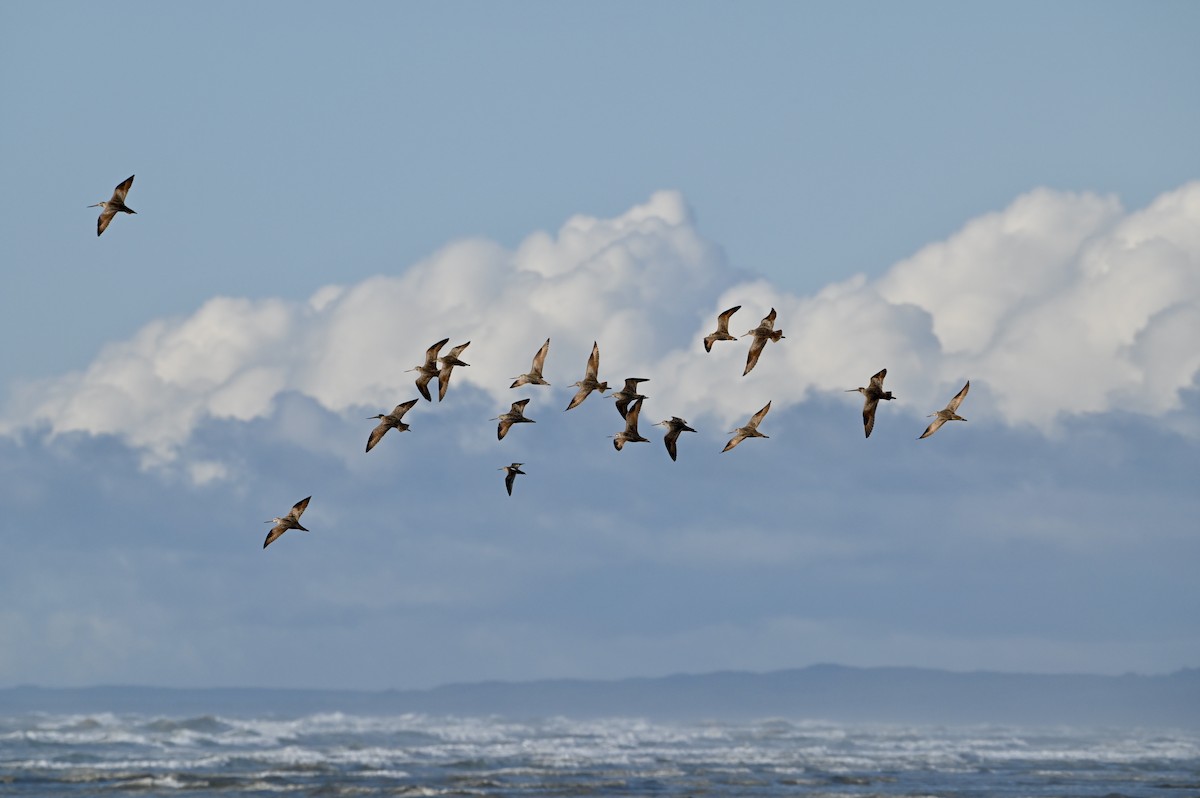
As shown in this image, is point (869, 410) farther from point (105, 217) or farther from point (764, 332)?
point (105, 217)

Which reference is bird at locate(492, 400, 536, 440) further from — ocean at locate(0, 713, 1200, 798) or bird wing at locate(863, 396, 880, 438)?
ocean at locate(0, 713, 1200, 798)

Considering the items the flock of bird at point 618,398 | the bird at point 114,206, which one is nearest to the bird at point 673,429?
the flock of bird at point 618,398

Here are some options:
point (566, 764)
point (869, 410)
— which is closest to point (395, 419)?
point (869, 410)

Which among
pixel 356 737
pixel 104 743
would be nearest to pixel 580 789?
pixel 104 743

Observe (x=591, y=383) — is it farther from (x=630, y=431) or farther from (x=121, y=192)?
(x=121, y=192)

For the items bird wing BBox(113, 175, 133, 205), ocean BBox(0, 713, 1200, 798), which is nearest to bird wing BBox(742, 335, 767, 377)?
bird wing BBox(113, 175, 133, 205)

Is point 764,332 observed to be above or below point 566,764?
above

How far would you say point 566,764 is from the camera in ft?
257

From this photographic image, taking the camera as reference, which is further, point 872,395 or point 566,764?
point 566,764

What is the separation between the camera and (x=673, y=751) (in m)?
89.7

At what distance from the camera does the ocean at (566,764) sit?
66.6 meters

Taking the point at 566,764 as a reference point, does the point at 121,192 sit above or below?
above

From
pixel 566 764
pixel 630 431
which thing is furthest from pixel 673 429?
pixel 566 764

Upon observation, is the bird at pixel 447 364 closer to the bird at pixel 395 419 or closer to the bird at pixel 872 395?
the bird at pixel 395 419
